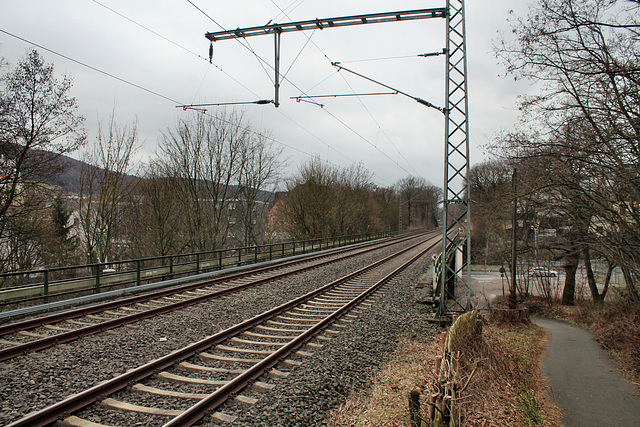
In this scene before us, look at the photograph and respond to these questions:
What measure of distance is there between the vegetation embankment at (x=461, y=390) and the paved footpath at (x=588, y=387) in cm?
39

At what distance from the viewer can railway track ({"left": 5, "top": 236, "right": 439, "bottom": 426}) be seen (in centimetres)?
454

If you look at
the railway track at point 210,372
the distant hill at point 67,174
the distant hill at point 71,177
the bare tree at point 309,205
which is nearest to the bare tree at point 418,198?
the bare tree at point 309,205

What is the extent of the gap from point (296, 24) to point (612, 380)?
12.0m

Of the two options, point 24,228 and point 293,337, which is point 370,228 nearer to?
point 24,228

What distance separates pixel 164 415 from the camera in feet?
14.8

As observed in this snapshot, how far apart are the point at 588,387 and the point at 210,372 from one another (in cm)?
911

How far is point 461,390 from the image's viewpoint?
469 centimetres

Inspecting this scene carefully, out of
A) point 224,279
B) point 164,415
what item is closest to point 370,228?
point 224,279

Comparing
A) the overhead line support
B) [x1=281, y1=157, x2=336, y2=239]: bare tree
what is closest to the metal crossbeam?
the overhead line support

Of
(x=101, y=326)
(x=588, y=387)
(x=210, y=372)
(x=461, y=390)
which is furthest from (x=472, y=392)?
(x=101, y=326)

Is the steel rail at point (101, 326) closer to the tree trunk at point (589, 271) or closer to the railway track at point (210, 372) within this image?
the railway track at point (210, 372)

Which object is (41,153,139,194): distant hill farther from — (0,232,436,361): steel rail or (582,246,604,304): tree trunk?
(582,246,604,304): tree trunk

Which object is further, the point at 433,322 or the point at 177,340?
the point at 433,322

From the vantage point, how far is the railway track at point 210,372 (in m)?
4.54
